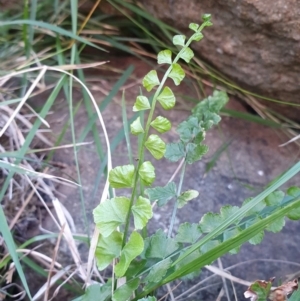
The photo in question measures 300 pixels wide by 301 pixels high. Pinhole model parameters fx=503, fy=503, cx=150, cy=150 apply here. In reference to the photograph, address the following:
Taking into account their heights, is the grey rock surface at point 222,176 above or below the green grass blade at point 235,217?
below

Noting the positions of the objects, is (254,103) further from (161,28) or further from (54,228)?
(54,228)

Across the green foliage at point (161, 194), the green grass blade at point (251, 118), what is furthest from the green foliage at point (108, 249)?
the green grass blade at point (251, 118)

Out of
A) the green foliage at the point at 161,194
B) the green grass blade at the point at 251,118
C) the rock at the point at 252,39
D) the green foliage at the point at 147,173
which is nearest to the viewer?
the green foliage at the point at 147,173

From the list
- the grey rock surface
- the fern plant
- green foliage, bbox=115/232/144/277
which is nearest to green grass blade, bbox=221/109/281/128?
the grey rock surface

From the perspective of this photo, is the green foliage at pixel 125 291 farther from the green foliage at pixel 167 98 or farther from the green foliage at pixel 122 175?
the green foliage at pixel 167 98

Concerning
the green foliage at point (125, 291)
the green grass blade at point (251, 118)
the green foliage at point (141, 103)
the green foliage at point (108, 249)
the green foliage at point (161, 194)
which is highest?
the green foliage at point (141, 103)

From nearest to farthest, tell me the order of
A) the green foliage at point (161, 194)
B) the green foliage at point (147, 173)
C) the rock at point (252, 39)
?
the green foliage at point (147, 173), the green foliage at point (161, 194), the rock at point (252, 39)
